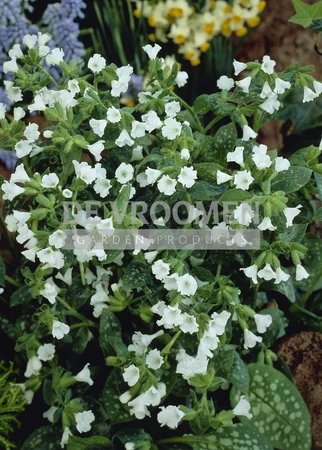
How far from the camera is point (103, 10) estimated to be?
1790 millimetres

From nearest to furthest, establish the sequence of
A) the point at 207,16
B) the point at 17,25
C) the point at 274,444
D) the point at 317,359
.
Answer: the point at 274,444 < the point at 317,359 < the point at 17,25 < the point at 207,16

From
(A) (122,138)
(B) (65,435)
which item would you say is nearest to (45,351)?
(B) (65,435)

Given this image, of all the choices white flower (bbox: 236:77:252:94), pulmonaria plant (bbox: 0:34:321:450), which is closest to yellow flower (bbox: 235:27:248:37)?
pulmonaria plant (bbox: 0:34:321:450)

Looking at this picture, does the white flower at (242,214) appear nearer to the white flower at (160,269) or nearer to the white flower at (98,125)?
the white flower at (160,269)

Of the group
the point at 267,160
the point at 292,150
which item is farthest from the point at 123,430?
the point at 292,150

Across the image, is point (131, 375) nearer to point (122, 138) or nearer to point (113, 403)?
point (113, 403)

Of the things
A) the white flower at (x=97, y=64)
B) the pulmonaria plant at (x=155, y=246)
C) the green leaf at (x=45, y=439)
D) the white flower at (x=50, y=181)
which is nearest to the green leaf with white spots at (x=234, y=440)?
the pulmonaria plant at (x=155, y=246)

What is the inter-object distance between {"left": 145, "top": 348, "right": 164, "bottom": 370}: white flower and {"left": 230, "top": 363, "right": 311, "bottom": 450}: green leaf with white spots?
19 centimetres

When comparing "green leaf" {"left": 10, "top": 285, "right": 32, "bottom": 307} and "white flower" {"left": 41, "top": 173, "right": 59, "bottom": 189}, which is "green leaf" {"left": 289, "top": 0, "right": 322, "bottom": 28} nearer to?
"white flower" {"left": 41, "top": 173, "right": 59, "bottom": 189}

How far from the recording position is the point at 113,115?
3.13 ft

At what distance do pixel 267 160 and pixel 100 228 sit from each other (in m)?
0.24

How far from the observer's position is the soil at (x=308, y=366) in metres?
1.16

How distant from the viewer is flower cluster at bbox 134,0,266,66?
1730 mm

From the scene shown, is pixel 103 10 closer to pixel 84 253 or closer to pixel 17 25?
pixel 17 25
